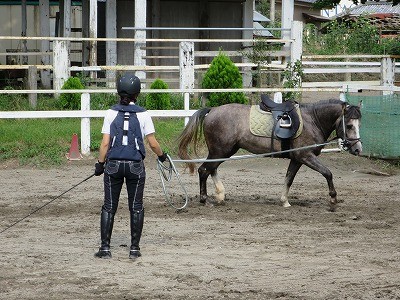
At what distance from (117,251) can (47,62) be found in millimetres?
17216

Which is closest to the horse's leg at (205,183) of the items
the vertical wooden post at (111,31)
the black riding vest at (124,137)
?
the black riding vest at (124,137)

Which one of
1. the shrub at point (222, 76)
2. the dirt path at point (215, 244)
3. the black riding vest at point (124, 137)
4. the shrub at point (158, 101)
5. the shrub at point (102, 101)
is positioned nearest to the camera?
the dirt path at point (215, 244)

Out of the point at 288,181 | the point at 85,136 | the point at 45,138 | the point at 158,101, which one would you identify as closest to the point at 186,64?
the point at 158,101

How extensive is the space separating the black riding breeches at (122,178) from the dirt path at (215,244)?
0.57 meters

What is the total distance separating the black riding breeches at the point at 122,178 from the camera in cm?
902

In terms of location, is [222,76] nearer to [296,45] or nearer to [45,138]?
[296,45]

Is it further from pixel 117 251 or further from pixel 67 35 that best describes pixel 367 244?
pixel 67 35

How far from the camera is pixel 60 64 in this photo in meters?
20.2

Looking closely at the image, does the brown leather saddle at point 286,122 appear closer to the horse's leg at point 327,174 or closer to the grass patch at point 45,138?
the horse's leg at point 327,174

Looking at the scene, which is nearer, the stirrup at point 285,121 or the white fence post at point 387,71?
the stirrup at point 285,121

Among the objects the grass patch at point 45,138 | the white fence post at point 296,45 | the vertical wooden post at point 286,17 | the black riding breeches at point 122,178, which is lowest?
the grass patch at point 45,138

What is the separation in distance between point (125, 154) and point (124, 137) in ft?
0.55

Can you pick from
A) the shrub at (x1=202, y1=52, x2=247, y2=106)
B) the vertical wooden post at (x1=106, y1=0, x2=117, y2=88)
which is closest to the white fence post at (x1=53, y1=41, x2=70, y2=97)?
the shrub at (x1=202, y1=52, x2=247, y2=106)

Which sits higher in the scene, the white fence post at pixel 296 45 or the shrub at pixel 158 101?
the white fence post at pixel 296 45
